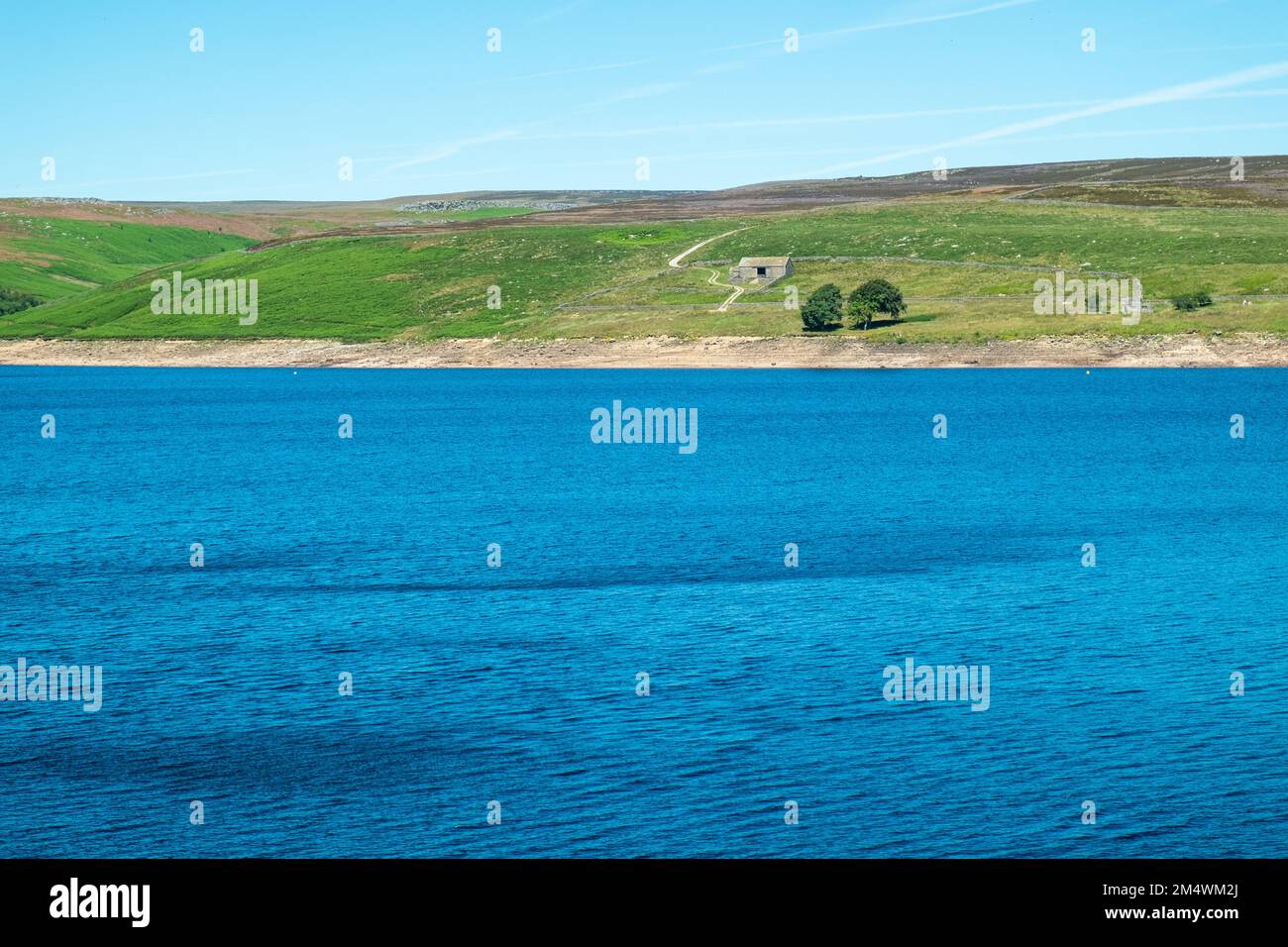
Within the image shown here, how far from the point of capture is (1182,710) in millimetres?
39219

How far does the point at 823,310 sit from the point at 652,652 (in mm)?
134601

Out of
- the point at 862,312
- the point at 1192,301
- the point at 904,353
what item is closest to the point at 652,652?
the point at 904,353

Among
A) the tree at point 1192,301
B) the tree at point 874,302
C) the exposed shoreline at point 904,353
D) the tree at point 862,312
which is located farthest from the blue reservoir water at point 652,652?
the tree at point 874,302

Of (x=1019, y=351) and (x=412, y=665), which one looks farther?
(x=1019, y=351)

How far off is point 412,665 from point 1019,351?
430 feet

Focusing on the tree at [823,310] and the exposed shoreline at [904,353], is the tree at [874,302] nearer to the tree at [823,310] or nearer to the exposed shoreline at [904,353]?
the tree at [823,310]

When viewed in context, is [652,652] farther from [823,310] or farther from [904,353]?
[823,310]

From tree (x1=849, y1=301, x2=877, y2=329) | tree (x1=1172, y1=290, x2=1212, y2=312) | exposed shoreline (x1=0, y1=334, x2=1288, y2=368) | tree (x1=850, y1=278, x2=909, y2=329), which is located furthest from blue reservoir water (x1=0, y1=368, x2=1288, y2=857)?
tree (x1=850, y1=278, x2=909, y2=329)

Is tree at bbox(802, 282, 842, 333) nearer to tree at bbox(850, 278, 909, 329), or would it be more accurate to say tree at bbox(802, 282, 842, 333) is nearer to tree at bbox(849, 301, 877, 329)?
tree at bbox(849, 301, 877, 329)

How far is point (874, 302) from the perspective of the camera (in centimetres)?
17738

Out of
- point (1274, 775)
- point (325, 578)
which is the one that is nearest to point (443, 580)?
point (325, 578)

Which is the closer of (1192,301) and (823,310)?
(1192,301)

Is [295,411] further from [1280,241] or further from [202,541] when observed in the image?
[1280,241]

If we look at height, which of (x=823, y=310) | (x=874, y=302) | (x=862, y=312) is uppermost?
(x=874, y=302)
